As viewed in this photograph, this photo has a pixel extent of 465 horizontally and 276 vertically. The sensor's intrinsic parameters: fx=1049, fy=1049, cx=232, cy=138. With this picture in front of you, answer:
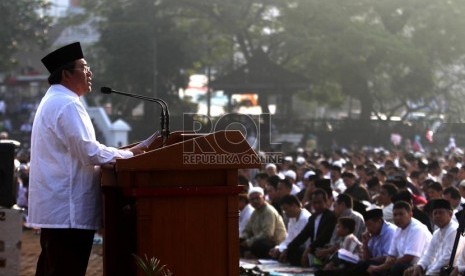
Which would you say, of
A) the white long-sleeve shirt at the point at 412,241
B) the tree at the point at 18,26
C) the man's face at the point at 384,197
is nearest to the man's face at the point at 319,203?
the man's face at the point at 384,197

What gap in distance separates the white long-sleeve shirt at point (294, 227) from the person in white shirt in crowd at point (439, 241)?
324cm

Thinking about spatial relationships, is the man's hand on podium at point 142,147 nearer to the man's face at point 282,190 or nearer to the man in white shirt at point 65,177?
the man in white shirt at point 65,177

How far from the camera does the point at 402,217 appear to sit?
10.6m

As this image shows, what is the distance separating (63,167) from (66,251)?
1.48 ft

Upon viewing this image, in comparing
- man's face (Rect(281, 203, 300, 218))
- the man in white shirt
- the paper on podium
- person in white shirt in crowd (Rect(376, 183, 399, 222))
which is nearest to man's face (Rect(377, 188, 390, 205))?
person in white shirt in crowd (Rect(376, 183, 399, 222))

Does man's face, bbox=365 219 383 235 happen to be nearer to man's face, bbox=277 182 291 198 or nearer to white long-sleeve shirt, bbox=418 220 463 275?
white long-sleeve shirt, bbox=418 220 463 275

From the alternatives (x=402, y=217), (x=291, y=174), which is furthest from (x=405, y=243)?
(x=291, y=174)

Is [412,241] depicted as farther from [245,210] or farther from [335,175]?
[335,175]

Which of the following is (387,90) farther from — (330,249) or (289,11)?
(330,249)

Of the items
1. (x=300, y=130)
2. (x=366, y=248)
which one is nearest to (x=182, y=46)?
(x=300, y=130)

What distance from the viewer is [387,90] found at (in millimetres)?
40906

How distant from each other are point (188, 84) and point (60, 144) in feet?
117

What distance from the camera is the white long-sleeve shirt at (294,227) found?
526 inches

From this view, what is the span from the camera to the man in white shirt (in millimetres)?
5500
